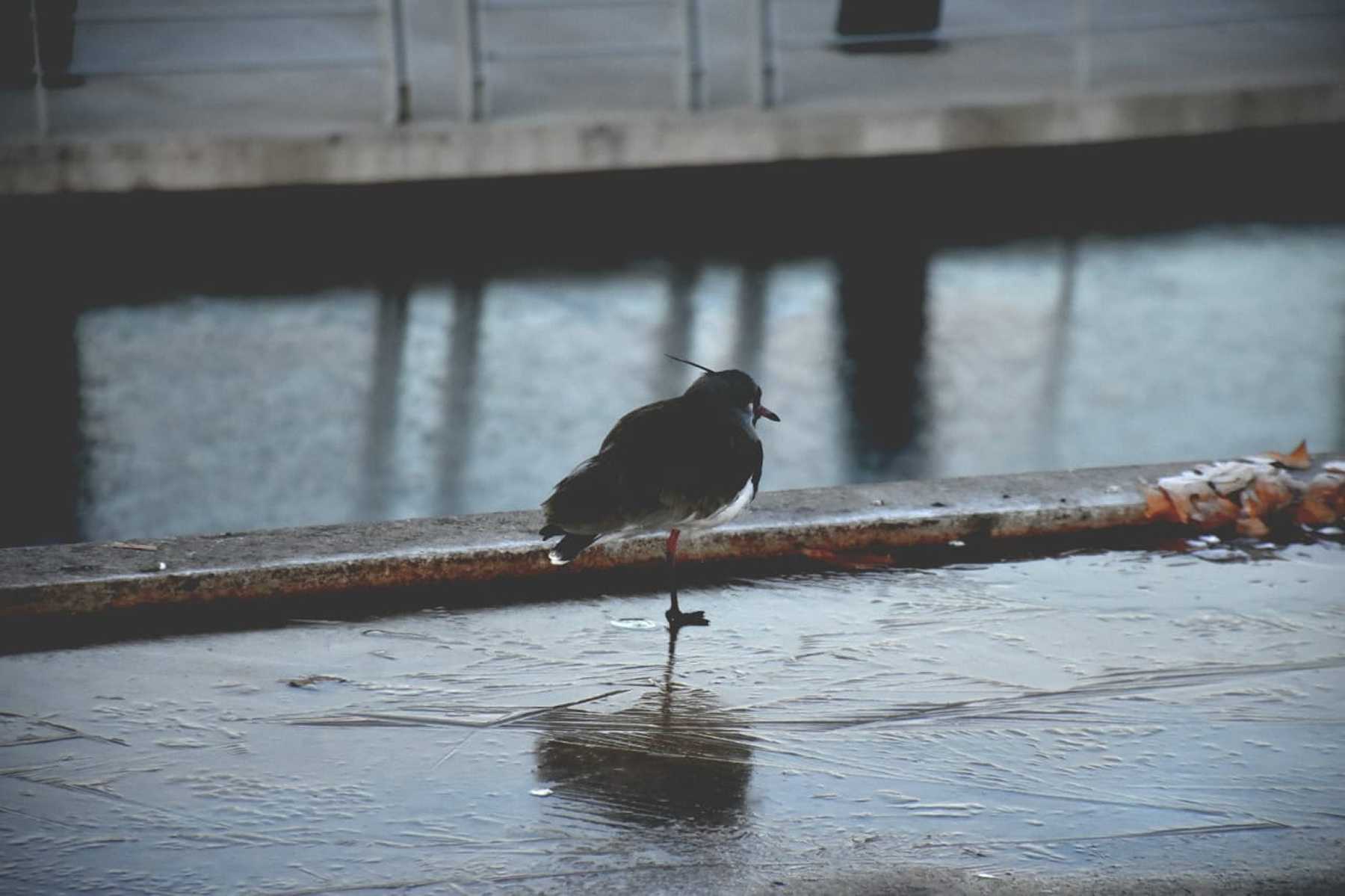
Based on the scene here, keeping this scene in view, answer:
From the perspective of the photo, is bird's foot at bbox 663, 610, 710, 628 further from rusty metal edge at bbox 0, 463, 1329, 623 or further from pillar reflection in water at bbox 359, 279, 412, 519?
pillar reflection in water at bbox 359, 279, 412, 519

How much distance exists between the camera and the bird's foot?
442 centimetres

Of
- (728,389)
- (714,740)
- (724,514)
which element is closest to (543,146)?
(728,389)

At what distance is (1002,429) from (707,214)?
Answer: 11.6ft

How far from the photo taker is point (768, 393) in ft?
28.6

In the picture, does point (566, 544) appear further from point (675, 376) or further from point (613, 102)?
point (613, 102)

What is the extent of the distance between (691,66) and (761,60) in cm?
42

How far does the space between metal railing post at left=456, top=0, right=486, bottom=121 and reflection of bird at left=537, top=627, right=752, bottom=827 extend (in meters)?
6.87

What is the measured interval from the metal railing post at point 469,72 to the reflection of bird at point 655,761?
6.87m

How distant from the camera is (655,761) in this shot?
3740mm

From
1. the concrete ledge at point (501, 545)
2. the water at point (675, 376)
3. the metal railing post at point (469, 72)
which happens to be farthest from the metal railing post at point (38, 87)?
the concrete ledge at point (501, 545)

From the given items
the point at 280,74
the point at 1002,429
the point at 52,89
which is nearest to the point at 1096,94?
the point at 1002,429

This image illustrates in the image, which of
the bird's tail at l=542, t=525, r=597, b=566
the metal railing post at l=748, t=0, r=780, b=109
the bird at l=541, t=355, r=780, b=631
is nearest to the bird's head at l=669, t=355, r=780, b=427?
the bird at l=541, t=355, r=780, b=631

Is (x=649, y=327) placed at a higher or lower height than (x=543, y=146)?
lower

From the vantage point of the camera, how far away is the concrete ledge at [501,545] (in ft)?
14.8
